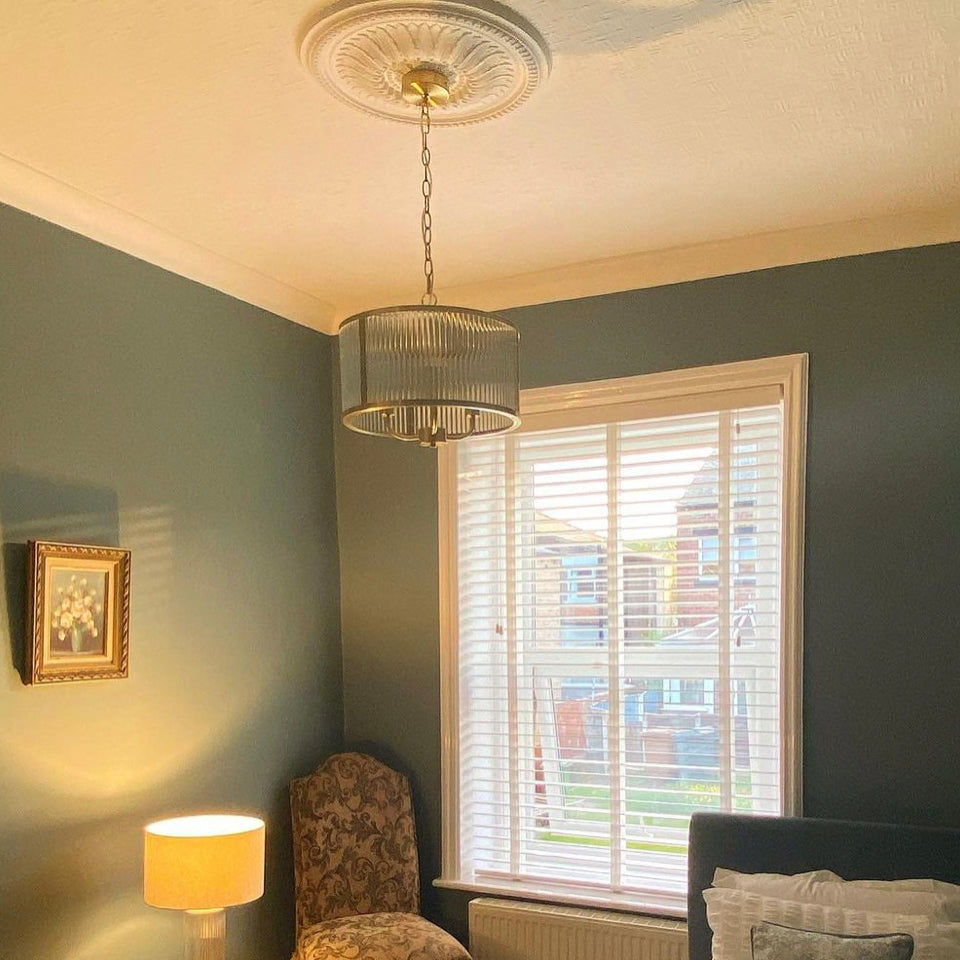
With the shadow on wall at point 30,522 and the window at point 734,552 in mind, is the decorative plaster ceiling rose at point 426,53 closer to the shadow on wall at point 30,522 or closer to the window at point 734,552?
the shadow on wall at point 30,522

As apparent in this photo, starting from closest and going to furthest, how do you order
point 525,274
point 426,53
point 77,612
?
point 426,53
point 77,612
point 525,274

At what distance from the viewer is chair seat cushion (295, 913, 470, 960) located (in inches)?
122

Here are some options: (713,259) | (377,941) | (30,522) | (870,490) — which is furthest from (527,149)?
(377,941)

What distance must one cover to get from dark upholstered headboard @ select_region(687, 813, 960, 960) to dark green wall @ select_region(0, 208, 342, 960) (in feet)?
4.72

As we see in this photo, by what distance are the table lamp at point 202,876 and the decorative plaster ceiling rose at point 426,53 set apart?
6.25ft

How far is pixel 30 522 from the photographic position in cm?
273

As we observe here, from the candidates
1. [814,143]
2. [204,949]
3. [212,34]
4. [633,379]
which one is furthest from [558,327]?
[204,949]

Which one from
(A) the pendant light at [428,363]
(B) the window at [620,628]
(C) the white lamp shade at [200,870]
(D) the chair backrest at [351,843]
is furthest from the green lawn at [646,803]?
(A) the pendant light at [428,363]

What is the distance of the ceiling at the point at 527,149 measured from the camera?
2.08 m

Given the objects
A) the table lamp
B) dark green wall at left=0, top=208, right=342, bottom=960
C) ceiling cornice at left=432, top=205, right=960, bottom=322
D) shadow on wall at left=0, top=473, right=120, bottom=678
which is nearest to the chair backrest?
dark green wall at left=0, top=208, right=342, bottom=960

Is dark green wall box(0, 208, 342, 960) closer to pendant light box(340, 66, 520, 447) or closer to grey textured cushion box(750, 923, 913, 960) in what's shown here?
pendant light box(340, 66, 520, 447)

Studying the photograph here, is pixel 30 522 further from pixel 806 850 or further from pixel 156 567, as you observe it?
pixel 806 850

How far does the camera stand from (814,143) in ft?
8.63

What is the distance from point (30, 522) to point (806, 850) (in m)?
2.29
